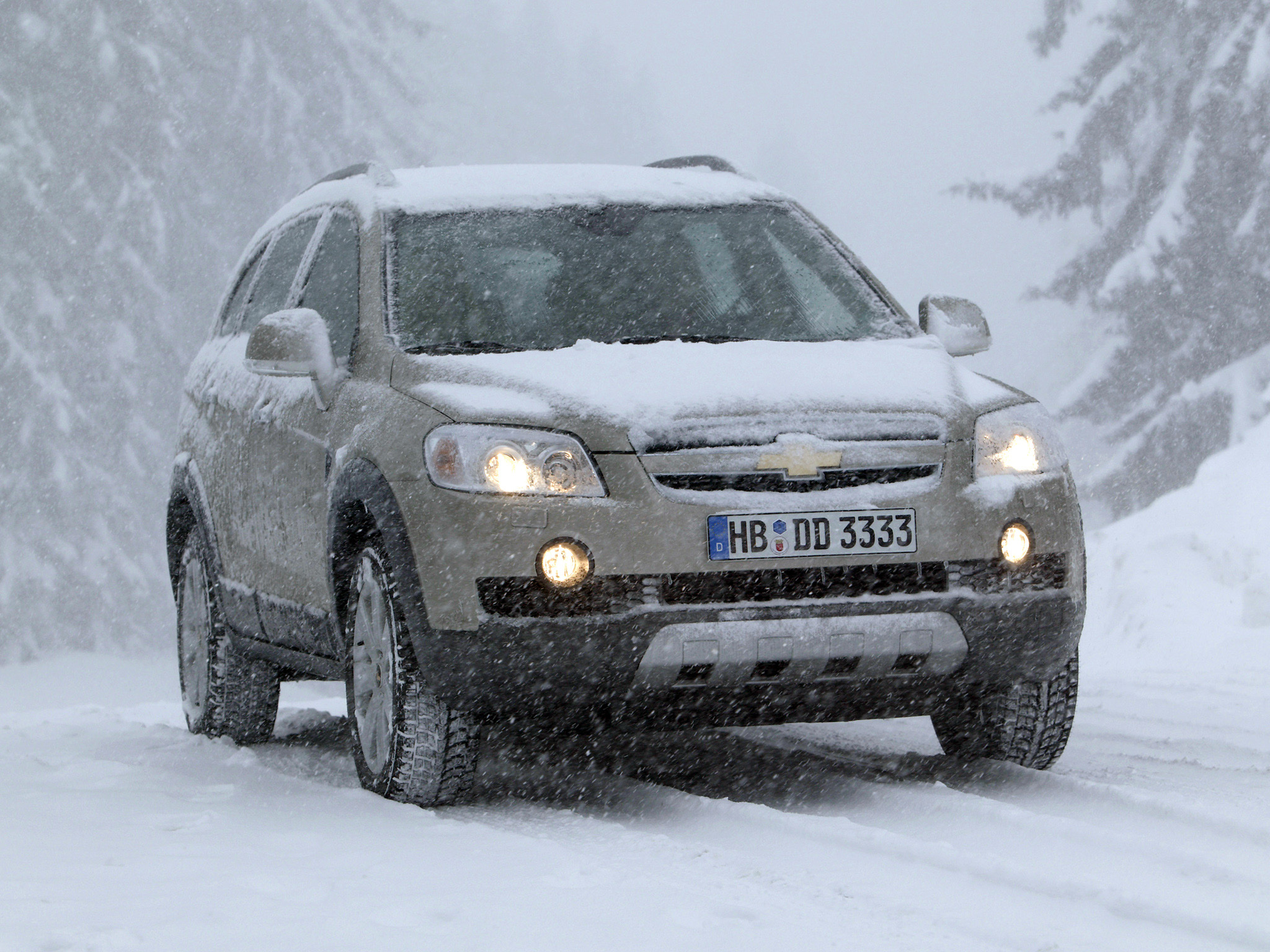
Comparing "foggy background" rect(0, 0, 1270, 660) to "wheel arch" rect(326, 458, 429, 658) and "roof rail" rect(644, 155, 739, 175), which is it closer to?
"roof rail" rect(644, 155, 739, 175)

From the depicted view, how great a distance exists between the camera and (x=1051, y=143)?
2609cm

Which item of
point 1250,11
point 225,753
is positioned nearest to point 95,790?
point 225,753

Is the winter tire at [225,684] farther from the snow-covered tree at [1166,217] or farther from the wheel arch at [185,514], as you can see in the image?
the snow-covered tree at [1166,217]

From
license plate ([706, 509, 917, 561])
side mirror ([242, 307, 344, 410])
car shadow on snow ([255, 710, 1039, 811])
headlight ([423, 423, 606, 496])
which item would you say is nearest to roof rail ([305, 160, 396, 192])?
side mirror ([242, 307, 344, 410])

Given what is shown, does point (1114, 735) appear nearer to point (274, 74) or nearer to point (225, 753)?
point (225, 753)

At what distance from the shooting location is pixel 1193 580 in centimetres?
1116

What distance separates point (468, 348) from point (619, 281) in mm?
660

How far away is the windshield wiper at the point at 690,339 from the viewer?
536 centimetres

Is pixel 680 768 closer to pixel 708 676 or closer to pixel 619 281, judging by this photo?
pixel 708 676

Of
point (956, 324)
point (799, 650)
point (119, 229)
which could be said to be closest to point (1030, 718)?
point (799, 650)

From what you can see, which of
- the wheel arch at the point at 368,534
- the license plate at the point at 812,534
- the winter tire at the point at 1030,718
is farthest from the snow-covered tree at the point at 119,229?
the license plate at the point at 812,534

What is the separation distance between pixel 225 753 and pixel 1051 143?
21.6 m

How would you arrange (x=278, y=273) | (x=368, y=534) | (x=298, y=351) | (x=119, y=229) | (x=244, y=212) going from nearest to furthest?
(x=368, y=534) < (x=298, y=351) < (x=278, y=273) < (x=119, y=229) < (x=244, y=212)

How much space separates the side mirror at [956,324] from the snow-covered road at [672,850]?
1.29 meters
